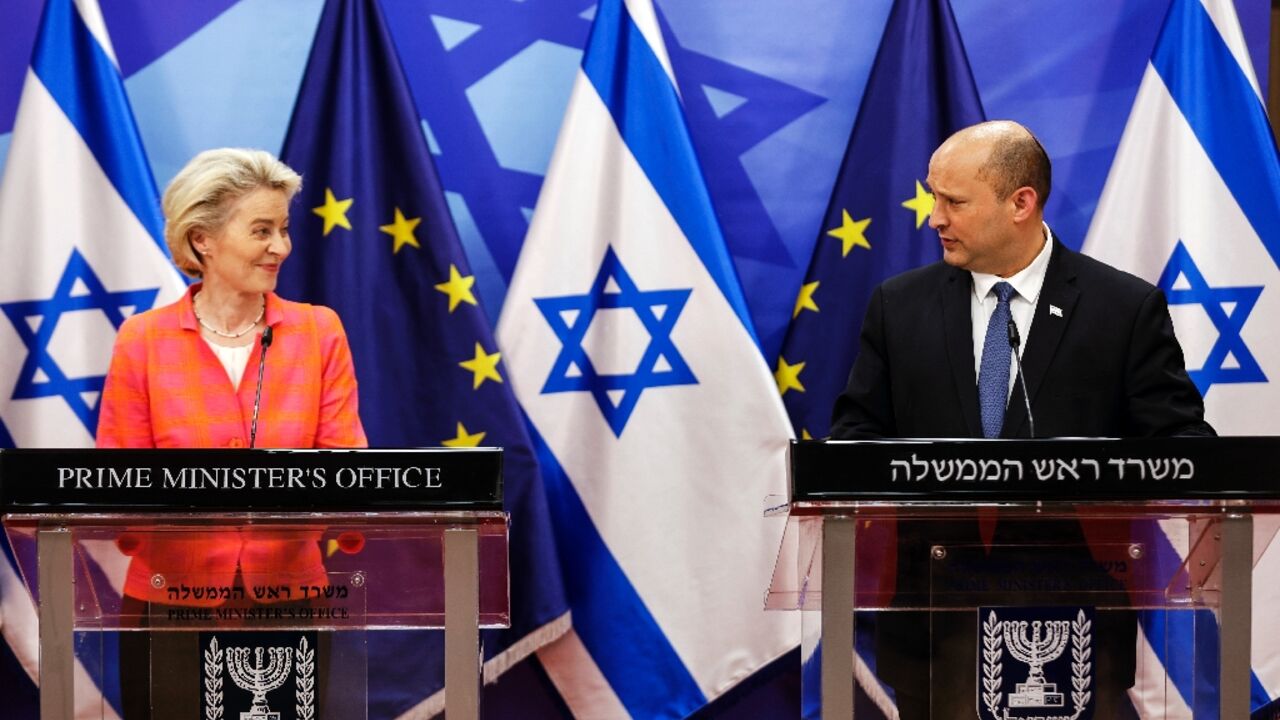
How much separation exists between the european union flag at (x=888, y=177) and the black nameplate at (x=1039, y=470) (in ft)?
6.06

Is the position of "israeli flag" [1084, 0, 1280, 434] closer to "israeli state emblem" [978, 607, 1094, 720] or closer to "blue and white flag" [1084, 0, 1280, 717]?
→ "blue and white flag" [1084, 0, 1280, 717]

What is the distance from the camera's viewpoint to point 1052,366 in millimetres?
2873

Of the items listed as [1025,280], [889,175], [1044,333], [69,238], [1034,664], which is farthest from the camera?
[889,175]

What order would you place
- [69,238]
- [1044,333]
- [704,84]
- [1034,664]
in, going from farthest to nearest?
[704,84] < [69,238] < [1044,333] < [1034,664]

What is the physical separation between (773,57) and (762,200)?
42 centimetres

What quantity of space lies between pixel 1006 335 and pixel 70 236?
7.74 feet

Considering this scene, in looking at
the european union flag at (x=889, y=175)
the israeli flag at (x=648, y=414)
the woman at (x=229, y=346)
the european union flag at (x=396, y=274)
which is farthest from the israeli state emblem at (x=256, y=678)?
the european union flag at (x=889, y=175)

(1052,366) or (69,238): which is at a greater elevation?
(69,238)

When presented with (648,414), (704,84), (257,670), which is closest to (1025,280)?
(648,414)

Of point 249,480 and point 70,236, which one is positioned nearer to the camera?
point 249,480

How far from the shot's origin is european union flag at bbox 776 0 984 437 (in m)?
3.85

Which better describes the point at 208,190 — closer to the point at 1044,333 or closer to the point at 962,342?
the point at 962,342

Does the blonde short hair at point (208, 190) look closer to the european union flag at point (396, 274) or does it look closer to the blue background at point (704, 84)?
the european union flag at point (396, 274)

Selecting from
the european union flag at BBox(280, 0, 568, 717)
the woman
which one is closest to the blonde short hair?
the woman
